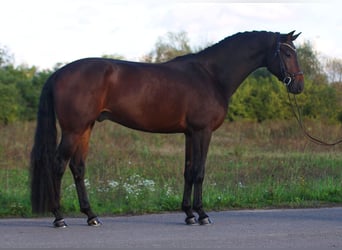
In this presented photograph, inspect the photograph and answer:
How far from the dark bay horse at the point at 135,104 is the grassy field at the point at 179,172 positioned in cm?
105

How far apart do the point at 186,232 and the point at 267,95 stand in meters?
24.8

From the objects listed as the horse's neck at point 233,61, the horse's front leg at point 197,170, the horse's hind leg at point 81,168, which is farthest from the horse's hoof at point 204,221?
the horse's neck at point 233,61

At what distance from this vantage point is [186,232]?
7484mm

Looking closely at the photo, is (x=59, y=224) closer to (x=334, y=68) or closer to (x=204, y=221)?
(x=204, y=221)

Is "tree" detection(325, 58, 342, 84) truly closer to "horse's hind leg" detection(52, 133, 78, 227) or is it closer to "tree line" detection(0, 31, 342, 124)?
"tree line" detection(0, 31, 342, 124)

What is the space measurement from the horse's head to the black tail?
3116mm

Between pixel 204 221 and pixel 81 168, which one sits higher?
pixel 81 168

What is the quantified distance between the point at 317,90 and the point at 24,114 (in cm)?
1420

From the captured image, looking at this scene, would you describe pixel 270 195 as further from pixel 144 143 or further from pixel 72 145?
pixel 144 143

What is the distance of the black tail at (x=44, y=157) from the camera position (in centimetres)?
799

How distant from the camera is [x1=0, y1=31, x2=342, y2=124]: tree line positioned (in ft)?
95.8

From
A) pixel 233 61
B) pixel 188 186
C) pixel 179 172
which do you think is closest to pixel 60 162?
pixel 188 186

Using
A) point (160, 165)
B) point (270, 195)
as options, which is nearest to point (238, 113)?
point (160, 165)

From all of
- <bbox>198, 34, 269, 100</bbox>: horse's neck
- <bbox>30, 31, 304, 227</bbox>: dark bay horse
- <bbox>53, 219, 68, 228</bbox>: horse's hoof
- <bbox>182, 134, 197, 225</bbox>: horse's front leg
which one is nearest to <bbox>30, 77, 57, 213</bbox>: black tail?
<bbox>30, 31, 304, 227</bbox>: dark bay horse
